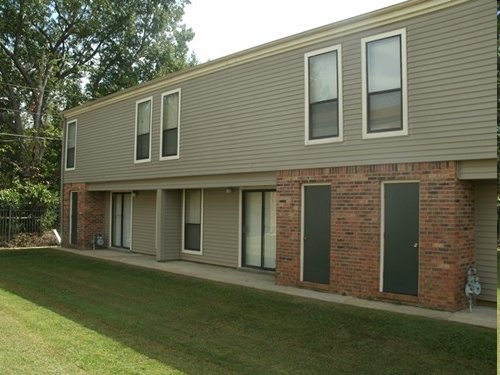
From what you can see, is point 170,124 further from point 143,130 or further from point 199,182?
point 199,182

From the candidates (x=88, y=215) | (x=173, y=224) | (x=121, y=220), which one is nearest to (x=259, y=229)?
(x=173, y=224)

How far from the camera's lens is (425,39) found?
799cm

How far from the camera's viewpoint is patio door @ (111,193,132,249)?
660 inches

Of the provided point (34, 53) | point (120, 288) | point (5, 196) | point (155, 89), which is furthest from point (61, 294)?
point (34, 53)

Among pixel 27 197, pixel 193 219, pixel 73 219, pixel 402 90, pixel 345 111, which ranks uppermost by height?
pixel 402 90

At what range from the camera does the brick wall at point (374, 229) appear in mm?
7570

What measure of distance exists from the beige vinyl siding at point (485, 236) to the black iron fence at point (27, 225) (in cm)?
1669

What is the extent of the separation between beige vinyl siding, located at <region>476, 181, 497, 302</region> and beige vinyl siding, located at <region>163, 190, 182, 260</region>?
844cm

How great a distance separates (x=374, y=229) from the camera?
8445 millimetres

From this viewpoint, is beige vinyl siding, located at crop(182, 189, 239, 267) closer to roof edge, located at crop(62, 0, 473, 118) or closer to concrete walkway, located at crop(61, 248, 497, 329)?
concrete walkway, located at crop(61, 248, 497, 329)

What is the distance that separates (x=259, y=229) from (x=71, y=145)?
10282mm

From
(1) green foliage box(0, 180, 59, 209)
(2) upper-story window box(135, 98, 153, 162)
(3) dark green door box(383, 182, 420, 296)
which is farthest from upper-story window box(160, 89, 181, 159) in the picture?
(1) green foliage box(0, 180, 59, 209)

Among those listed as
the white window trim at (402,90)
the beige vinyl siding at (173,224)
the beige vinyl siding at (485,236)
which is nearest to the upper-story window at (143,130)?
the beige vinyl siding at (173,224)

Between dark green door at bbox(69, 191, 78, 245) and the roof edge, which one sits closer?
the roof edge
